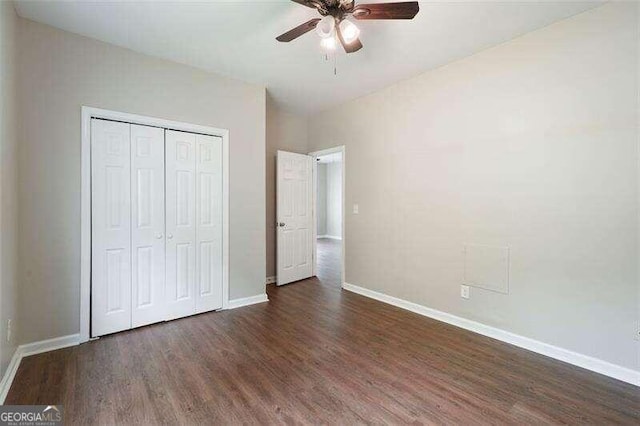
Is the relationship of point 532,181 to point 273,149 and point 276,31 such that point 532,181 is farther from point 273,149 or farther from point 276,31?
point 273,149

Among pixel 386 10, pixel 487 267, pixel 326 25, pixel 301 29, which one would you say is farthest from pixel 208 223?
pixel 487 267

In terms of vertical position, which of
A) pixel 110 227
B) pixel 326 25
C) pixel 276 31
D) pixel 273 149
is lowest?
pixel 110 227

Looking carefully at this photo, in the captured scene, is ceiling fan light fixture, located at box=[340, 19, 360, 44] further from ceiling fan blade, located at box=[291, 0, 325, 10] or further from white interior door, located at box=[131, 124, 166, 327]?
white interior door, located at box=[131, 124, 166, 327]

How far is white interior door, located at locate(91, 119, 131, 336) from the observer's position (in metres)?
2.67

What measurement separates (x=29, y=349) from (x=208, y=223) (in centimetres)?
178

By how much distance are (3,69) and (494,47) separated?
3.91 meters

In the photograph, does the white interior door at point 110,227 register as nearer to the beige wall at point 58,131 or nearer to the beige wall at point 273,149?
the beige wall at point 58,131

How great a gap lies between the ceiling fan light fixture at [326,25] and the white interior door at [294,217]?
260 cm

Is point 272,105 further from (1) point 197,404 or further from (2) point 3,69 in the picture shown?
(1) point 197,404

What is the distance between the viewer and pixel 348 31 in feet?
6.75

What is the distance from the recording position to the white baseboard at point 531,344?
2.12m

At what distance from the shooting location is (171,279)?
310 cm

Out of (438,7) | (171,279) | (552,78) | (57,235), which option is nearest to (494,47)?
(552,78)

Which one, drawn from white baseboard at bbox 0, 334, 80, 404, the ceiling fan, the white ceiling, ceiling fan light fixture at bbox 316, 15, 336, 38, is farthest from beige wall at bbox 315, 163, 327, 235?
ceiling fan light fixture at bbox 316, 15, 336, 38
